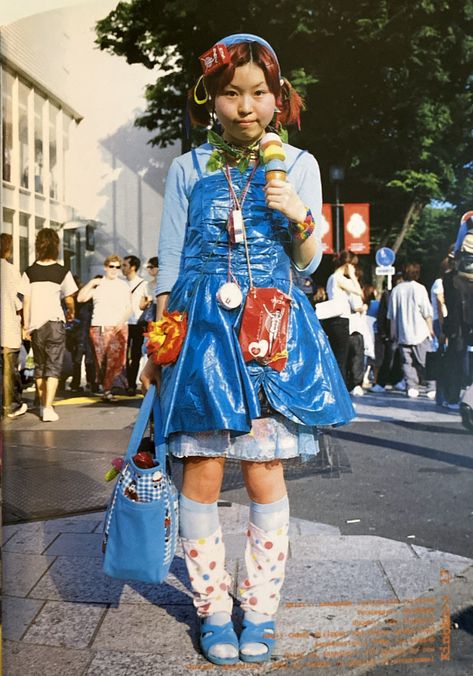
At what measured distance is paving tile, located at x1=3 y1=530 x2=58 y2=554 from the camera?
8.71ft

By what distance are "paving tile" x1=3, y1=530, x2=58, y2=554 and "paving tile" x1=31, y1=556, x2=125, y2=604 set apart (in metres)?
0.10

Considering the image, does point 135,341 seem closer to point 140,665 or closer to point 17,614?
point 17,614

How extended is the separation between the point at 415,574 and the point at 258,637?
2.50 ft

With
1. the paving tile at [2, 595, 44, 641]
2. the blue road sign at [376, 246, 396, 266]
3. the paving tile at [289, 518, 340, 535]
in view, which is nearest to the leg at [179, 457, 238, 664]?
the paving tile at [2, 595, 44, 641]

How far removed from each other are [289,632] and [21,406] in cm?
108

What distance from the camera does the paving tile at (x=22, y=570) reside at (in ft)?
8.09

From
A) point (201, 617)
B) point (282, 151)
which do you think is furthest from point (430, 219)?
point (201, 617)

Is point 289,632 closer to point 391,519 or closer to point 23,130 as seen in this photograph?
point 391,519

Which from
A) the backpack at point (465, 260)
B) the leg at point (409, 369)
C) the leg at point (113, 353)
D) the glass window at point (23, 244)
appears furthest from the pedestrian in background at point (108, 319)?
the leg at point (409, 369)

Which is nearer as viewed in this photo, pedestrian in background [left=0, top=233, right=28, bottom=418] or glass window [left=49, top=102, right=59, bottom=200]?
pedestrian in background [left=0, top=233, right=28, bottom=418]

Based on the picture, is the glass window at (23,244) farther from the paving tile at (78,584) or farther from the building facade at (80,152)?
the paving tile at (78,584)

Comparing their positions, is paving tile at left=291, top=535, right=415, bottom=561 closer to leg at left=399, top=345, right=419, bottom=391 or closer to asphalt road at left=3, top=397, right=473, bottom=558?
asphalt road at left=3, top=397, right=473, bottom=558

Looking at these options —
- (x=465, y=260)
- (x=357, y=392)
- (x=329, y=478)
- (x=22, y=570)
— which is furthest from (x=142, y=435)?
(x=357, y=392)

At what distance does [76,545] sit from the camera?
287cm
